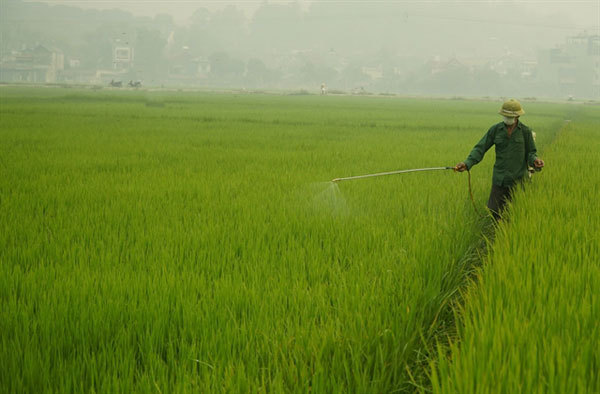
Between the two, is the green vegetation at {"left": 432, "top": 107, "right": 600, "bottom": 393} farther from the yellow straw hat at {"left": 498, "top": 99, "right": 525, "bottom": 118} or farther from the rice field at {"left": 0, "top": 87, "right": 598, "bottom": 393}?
the yellow straw hat at {"left": 498, "top": 99, "right": 525, "bottom": 118}

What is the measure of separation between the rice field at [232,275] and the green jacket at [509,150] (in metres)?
0.38

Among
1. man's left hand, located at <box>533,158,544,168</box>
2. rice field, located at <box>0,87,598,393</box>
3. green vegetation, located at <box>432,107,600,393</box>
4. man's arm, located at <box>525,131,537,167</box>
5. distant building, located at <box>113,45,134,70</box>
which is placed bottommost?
rice field, located at <box>0,87,598,393</box>

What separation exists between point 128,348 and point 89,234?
1905 millimetres

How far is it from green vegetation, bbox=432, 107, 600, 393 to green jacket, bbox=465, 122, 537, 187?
527 millimetres

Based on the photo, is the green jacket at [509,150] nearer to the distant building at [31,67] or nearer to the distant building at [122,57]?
the distant building at [31,67]

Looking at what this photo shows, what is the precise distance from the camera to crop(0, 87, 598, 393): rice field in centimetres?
190

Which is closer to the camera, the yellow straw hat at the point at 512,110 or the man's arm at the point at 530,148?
the yellow straw hat at the point at 512,110

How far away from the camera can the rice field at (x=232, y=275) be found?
190 cm

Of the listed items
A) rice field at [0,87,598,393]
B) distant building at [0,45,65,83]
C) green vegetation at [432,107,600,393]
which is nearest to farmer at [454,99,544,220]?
rice field at [0,87,598,393]

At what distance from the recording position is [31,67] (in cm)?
10062

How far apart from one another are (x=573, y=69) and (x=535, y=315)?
13877 cm

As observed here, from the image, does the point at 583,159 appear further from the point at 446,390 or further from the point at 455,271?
the point at 446,390

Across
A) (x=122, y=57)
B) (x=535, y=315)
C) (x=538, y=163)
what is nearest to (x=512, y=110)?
(x=538, y=163)

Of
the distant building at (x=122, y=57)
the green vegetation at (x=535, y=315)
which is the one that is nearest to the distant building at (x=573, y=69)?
the distant building at (x=122, y=57)
